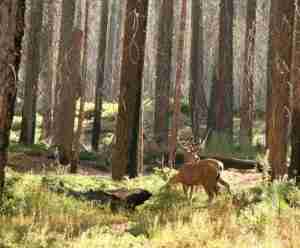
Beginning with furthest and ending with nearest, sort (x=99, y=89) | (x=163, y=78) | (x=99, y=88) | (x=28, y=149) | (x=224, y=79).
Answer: (x=99, y=88), (x=99, y=89), (x=224, y=79), (x=163, y=78), (x=28, y=149)

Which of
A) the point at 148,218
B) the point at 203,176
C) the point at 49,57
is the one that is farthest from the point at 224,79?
the point at 148,218

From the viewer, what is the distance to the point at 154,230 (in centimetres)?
657

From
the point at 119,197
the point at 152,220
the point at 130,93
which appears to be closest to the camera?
the point at 152,220

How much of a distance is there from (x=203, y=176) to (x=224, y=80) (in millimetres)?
13278

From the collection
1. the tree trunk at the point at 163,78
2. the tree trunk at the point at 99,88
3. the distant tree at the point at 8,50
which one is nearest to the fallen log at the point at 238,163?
the tree trunk at the point at 163,78

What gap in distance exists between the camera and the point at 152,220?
7.31 metres

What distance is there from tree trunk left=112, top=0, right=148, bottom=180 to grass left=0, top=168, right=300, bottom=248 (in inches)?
80.7

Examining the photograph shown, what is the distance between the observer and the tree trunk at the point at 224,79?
72.6ft

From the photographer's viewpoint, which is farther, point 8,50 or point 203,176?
point 203,176

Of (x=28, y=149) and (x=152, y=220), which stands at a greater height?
(x=28, y=149)

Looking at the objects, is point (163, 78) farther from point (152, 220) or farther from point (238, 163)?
point (152, 220)

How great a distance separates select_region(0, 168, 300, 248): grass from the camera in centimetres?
608

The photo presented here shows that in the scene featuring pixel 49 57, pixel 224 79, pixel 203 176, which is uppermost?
pixel 49 57

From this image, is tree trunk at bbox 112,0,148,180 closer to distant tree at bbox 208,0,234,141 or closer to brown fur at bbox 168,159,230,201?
brown fur at bbox 168,159,230,201
